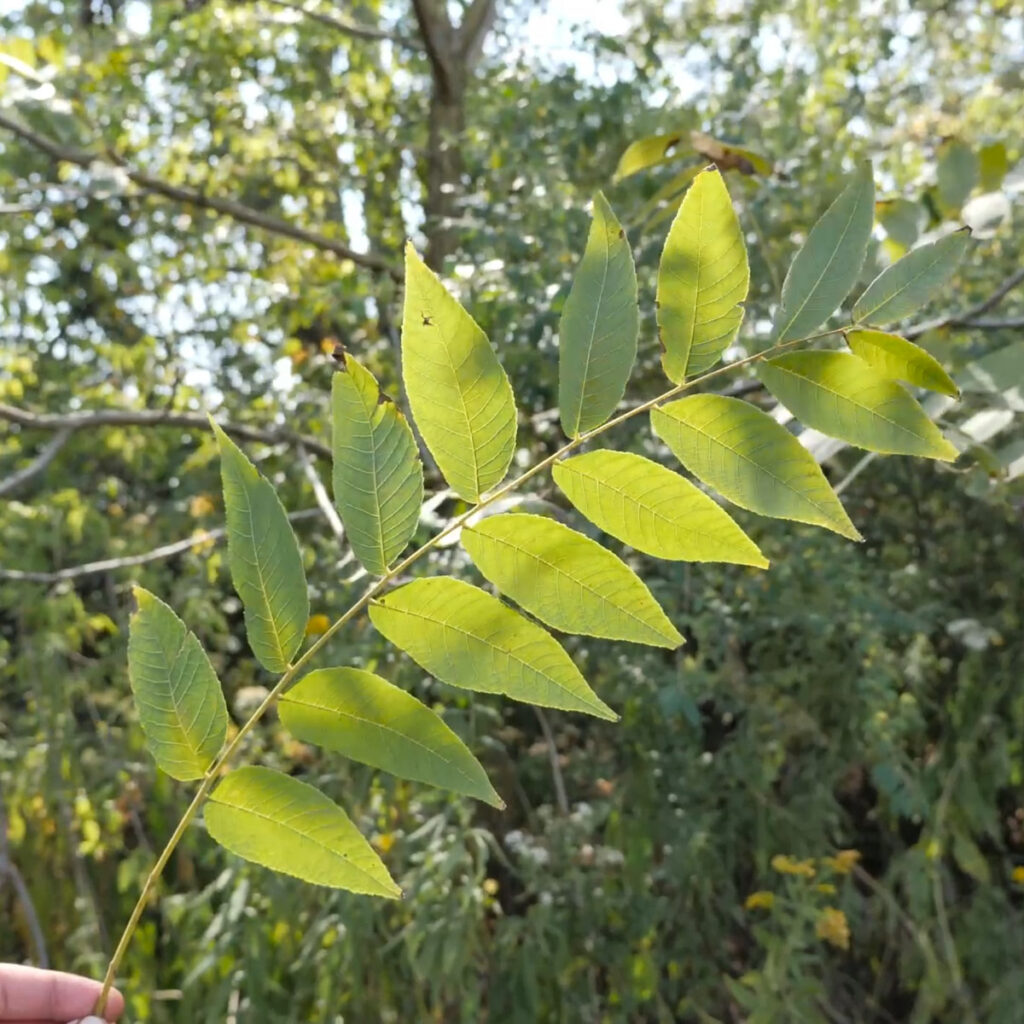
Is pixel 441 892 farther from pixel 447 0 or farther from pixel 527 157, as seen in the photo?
pixel 447 0

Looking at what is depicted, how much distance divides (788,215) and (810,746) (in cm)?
68

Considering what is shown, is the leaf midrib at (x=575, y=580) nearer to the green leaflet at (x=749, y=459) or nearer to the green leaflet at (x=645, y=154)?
the green leaflet at (x=749, y=459)

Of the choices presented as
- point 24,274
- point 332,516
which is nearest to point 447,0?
point 24,274

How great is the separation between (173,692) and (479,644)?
4.1 inches

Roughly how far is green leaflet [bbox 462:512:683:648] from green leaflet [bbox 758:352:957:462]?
3.6 inches

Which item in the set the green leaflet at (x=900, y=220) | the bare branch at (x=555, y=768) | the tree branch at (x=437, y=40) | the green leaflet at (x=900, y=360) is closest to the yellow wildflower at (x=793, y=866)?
the bare branch at (x=555, y=768)

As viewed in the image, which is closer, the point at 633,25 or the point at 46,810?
the point at 46,810

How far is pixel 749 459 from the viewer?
37 centimetres

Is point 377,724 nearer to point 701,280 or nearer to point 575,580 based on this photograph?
point 575,580

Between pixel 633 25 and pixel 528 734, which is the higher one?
pixel 633 25

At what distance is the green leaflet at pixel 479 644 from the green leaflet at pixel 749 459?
0.25ft

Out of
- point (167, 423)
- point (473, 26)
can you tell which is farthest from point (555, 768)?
point (473, 26)

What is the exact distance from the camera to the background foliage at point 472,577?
124 centimetres

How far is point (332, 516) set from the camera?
116 centimetres
